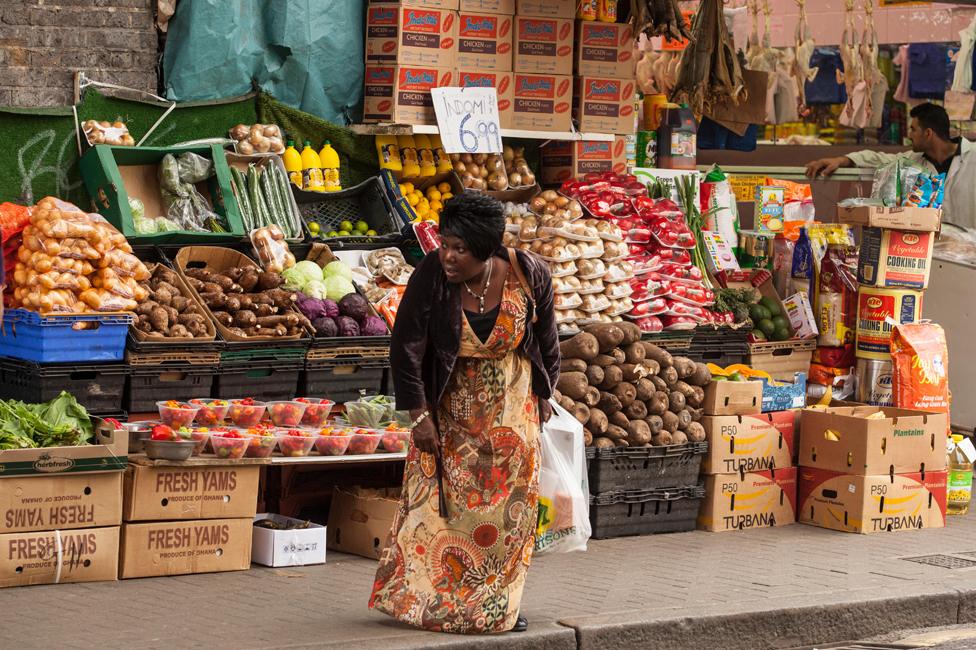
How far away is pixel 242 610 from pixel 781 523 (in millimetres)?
3744

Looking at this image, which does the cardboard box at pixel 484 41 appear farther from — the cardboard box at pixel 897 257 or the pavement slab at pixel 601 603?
the pavement slab at pixel 601 603

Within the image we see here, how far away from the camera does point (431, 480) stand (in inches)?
238

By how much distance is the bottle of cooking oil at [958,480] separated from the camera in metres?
9.28

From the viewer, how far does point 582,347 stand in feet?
27.4

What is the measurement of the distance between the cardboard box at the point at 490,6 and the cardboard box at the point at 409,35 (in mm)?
113

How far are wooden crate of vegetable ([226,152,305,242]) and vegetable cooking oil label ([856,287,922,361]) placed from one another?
3657mm

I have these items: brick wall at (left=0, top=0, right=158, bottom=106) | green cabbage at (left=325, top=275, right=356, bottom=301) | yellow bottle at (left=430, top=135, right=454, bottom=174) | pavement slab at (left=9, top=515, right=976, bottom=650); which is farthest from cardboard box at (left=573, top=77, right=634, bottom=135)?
pavement slab at (left=9, top=515, right=976, bottom=650)

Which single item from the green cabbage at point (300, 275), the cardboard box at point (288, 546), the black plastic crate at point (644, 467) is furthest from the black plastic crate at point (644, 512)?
the green cabbage at point (300, 275)

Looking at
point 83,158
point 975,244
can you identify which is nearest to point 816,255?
point 975,244

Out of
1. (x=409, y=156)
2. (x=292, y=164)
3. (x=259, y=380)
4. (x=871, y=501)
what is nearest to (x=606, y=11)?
(x=409, y=156)

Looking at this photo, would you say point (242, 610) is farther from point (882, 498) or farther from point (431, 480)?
point (882, 498)

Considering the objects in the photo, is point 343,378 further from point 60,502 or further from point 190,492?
point 60,502

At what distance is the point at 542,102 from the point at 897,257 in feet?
8.24

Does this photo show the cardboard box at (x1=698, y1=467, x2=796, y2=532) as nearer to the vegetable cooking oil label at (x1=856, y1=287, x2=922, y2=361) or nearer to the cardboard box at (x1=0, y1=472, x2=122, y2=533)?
the vegetable cooking oil label at (x1=856, y1=287, x2=922, y2=361)
